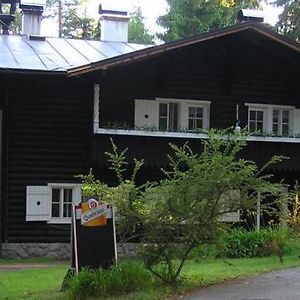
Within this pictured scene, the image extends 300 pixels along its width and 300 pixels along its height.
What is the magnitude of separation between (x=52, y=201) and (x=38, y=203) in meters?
0.49

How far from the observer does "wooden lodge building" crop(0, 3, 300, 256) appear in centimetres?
1917

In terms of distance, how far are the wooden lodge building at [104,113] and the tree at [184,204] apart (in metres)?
8.03

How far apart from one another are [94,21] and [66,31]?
277 cm

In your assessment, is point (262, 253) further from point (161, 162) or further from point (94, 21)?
point (94, 21)

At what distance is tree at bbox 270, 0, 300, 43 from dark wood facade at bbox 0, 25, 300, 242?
13.6 m

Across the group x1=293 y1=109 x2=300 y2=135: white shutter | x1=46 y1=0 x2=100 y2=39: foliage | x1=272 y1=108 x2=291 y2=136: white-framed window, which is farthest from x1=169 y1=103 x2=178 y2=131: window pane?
x1=46 y1=0 x2=100 y2=39: foliage

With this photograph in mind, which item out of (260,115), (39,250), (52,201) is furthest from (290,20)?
(39,250)

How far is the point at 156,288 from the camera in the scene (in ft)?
34.6

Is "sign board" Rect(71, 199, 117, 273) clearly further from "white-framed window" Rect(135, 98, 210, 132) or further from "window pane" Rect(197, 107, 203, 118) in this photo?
"window pane" Rect(197, 107, 203, 118)

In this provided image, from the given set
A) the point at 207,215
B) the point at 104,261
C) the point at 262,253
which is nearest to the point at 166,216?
the point at 207,215

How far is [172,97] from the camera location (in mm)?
20516

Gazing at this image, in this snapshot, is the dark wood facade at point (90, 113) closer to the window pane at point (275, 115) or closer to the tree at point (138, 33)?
the window pane at point (275, 115)

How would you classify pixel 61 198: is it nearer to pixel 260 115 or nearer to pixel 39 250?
pixel 39 250

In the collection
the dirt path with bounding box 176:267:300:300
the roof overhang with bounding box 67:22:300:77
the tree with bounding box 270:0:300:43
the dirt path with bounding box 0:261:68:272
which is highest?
the tree with bounding box 270:0:300:43
